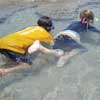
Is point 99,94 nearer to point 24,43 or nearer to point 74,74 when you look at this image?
point 74,74

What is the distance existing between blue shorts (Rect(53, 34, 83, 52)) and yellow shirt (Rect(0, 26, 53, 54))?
0.38m

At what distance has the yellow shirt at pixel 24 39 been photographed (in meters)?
6.18

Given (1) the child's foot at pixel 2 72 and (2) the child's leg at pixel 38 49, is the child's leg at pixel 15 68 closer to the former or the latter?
(1) the child's foot at pixel 2 72

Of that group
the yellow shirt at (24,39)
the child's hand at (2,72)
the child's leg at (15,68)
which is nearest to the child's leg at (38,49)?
the yellow shirt at (24,39)

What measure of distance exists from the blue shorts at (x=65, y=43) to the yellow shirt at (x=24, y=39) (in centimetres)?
38

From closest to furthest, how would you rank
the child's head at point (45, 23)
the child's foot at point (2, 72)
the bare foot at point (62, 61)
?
the child's foot at point (2, 72)
the bare foot at point (62, 61)
the child's head at point (45, 23)

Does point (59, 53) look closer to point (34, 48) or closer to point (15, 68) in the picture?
point (34, 48)

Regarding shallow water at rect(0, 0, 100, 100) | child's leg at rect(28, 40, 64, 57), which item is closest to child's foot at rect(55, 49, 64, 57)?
child's leg at rect(28, 40, 64, 57)

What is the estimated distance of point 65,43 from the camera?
6.87 m

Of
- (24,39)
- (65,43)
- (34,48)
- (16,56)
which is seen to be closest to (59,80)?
(34,48)

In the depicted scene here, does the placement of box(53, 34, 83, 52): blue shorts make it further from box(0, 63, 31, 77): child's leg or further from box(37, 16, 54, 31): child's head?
box(0, 63, 31, 77): child's leg

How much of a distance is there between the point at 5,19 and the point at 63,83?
4.63 m

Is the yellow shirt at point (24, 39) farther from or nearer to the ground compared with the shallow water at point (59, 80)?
farther from the ground

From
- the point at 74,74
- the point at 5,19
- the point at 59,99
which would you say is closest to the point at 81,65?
the point at 74,74
